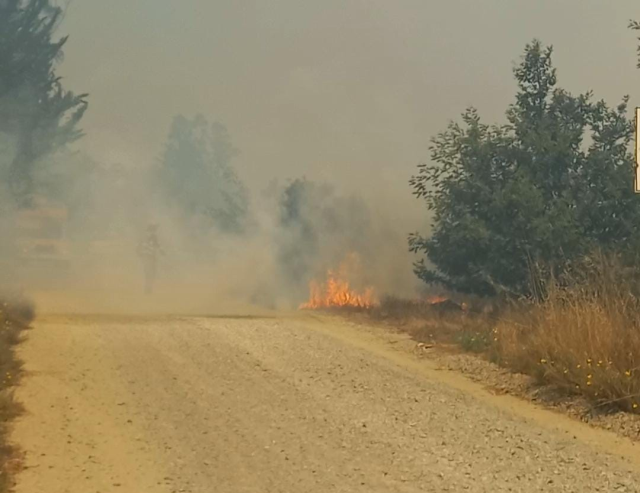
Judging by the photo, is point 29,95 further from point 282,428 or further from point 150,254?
point 282,428

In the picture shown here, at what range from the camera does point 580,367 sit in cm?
1198

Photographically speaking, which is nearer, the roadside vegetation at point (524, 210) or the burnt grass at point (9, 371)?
the burnt grass at point (9, 371)

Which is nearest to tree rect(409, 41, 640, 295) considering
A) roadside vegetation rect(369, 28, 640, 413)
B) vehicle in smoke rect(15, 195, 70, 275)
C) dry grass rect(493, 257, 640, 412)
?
roadside vegetation rect(369, 28, 640, 413)

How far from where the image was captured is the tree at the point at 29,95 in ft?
110

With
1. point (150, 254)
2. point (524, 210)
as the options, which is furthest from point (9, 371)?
point (150, 254)

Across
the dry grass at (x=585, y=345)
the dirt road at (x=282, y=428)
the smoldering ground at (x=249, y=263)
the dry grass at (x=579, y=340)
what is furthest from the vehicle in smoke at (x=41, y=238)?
the dry grass at (x=585, y=345)

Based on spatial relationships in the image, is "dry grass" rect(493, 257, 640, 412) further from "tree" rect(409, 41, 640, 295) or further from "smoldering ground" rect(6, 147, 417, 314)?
"smoldering ground" rect(6, 147, 417, 314)

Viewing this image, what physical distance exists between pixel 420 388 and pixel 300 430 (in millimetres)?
2942

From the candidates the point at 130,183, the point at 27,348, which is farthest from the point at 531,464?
the point at 130,183

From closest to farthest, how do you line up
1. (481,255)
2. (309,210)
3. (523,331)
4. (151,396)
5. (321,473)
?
(321,473)
(151,396)
(523,331)
(481,255)
(309,210)

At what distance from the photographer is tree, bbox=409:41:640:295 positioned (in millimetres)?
20531

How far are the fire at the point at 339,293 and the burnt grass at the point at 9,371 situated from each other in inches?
323

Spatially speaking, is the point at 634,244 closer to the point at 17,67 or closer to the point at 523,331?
the point at 523,331

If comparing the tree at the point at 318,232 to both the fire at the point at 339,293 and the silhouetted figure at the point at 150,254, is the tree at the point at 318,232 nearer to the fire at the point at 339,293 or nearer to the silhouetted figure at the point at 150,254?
the fire at the point at 339,293
